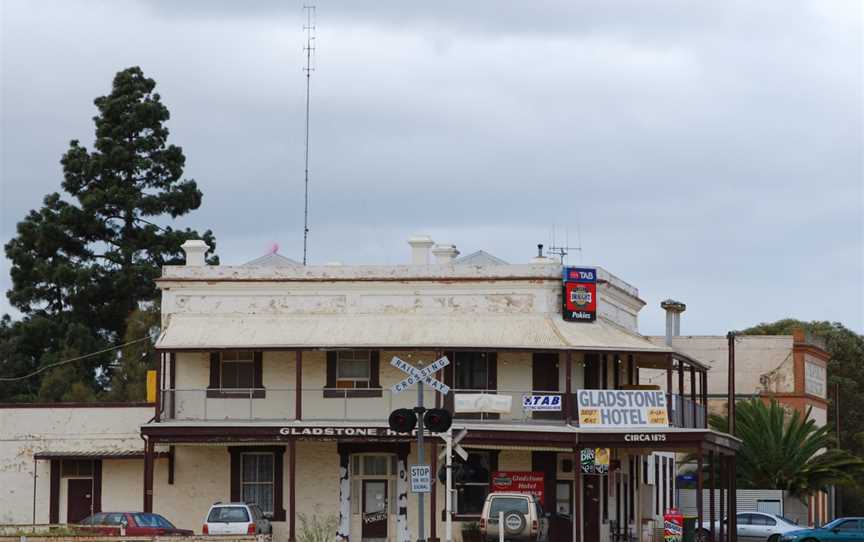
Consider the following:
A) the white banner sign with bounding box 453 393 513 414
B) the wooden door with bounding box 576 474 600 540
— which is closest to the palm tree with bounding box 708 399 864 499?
the wooden door with bounding box 576 474 600 540

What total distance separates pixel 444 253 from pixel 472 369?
439cm

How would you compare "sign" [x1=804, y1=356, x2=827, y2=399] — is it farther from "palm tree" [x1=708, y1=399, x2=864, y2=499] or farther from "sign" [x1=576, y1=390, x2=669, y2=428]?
"sign" [x1=576, y1=390, x2=669, y2=428]

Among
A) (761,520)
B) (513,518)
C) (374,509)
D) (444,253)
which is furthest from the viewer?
(761,520)

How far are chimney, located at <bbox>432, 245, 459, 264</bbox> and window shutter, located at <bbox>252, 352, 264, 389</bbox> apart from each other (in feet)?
20.3

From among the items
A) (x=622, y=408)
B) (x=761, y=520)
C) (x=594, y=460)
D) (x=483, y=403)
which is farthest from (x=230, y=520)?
(x=761, y=520)

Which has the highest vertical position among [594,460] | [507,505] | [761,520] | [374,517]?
[594,460]

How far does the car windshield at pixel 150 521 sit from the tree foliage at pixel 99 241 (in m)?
32.6

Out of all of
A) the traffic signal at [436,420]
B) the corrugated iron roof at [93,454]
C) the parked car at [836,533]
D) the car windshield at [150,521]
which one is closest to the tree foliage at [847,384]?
the parked car at [836,533]

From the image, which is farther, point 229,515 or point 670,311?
point 670,311

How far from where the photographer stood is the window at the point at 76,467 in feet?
167

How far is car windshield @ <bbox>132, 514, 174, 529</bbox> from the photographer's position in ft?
141

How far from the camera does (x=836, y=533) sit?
50.1m

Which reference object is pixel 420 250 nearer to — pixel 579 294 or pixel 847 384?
pixel 579 294

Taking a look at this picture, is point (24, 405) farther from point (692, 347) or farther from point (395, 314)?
point (692, 347)
